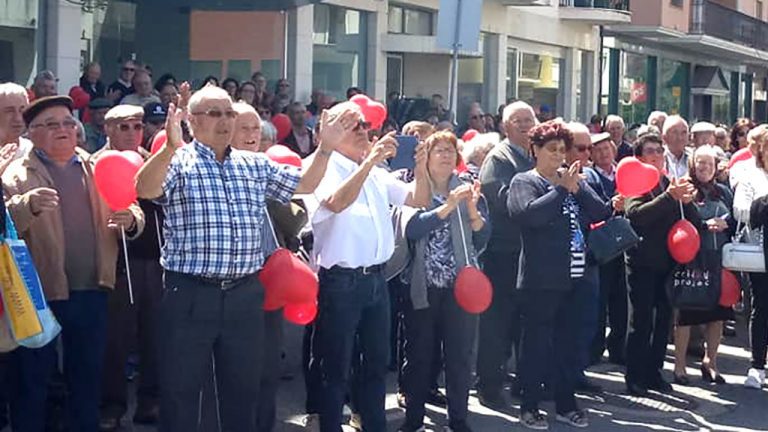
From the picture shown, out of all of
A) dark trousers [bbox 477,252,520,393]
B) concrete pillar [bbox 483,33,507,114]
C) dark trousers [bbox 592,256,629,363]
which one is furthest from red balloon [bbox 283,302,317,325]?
concrete pillar [bbox 483,33,507,114]

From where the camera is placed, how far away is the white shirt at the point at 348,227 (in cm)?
640

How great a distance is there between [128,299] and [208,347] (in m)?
1.45

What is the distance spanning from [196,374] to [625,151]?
7.70m

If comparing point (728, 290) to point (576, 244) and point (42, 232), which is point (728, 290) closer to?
point (576, 244)

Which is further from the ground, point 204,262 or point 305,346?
point 204,262

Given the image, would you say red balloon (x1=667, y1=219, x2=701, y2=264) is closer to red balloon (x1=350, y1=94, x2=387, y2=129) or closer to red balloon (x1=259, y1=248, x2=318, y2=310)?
red balloon (x1=350, y1=94, x2=387, y2=129)

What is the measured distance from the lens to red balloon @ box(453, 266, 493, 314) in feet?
22.8

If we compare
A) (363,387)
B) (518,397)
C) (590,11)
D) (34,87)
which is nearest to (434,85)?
(590,11)

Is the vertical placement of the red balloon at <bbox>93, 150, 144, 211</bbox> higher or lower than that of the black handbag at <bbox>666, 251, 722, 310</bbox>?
higher

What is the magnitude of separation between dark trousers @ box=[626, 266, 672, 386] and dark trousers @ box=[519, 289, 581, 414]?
741 mm

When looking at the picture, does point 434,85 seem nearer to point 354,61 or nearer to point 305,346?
point 354,61

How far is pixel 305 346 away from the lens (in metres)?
7.53

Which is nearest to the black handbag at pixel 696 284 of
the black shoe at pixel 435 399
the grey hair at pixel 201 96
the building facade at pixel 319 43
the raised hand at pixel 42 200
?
the black shoe at pixel 435 399

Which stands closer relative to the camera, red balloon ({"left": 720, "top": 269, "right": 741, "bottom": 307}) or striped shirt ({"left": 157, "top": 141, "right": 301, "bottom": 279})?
striped shirt ({"left": 157, "top": 141, "right": 301, "bottom": 279})
